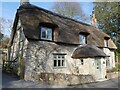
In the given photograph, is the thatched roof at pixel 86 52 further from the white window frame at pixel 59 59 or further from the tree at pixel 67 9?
the tree at pixel 67 9

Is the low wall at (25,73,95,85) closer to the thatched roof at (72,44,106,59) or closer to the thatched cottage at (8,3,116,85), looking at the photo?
the thatched cottage at (8,3,116,85)

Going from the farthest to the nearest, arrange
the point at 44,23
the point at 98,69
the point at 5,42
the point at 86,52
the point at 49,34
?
the point at 5,42, the point at 86,52, the point at 98,69, the point at 49,34, the point at 44,23

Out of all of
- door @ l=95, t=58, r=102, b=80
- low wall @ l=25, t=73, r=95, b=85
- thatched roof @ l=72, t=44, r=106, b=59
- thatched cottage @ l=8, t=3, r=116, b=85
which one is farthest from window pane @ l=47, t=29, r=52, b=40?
door @ l=95, t=58, r=102, b=80

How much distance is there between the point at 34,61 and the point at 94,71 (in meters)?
7.18

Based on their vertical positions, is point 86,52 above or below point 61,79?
above

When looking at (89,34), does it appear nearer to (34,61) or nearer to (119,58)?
(34,61)

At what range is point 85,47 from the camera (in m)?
21.8

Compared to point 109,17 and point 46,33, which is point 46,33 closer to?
point 46,33

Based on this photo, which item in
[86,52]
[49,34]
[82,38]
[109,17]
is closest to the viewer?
[49,34]

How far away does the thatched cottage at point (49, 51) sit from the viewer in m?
17.6

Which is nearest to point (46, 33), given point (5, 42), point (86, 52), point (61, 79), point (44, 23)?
point (44, 23)

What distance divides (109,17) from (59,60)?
23.2m

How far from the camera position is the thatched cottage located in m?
17.6

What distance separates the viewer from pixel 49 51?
19625mm
